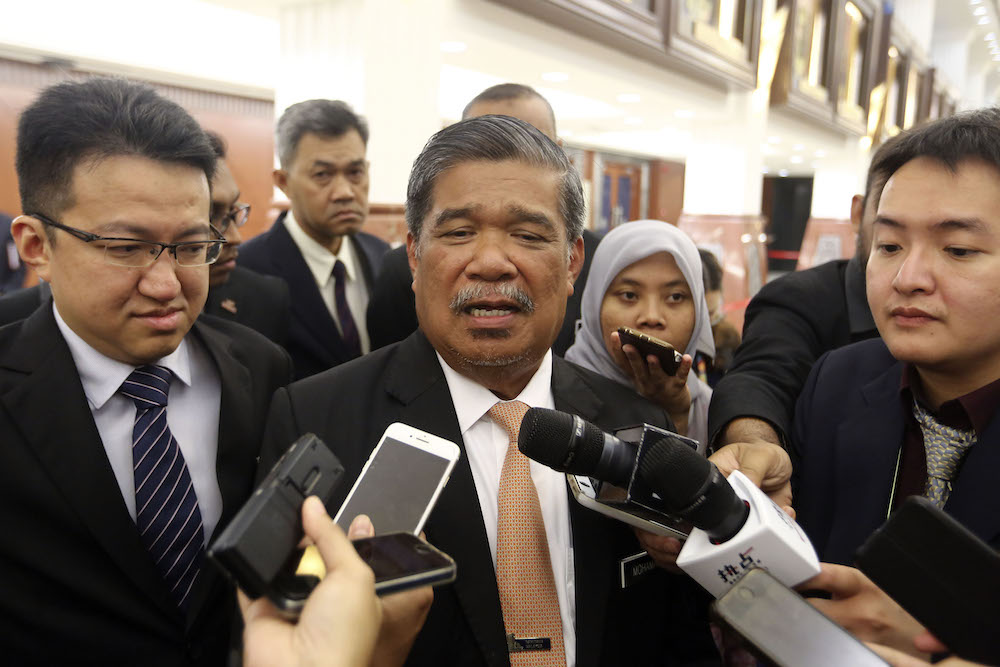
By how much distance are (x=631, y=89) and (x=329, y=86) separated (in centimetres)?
341

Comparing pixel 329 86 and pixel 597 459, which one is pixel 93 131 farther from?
pixel 329 86

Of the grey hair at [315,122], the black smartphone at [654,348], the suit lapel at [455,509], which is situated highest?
the grey hair at [315,122]

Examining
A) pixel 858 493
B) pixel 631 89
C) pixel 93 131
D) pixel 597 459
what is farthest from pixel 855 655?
pixel 631 89

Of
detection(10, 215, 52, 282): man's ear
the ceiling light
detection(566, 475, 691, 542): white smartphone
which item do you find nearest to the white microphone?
detection(566, 475, 691, 542): white smartphone

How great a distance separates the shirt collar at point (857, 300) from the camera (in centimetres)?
183

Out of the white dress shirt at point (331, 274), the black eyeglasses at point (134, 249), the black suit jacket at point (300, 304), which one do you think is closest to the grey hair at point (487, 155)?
the black eyeglasses at point (134, 249)

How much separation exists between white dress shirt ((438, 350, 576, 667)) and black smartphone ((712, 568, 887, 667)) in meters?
0.45

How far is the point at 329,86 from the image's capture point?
Answer: 366 centimetres

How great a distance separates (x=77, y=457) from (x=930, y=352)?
1533mm

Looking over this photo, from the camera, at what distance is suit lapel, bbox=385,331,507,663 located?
1.21 m

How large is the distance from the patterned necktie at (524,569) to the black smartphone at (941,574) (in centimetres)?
54

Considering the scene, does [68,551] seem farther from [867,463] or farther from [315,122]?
[315,122]

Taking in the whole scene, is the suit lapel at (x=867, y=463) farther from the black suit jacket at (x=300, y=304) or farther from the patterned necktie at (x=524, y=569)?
the black suit jacket at (x=300, y=304)

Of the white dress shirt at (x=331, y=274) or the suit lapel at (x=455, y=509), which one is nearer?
the suit lapel at (x=455, y=509)
